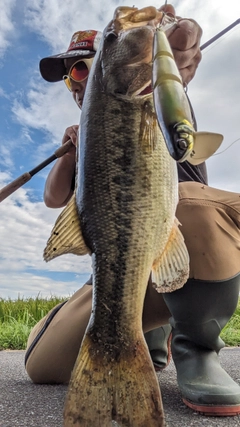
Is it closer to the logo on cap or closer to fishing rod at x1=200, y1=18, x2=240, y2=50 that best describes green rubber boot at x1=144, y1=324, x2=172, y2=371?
fishing rod at x1=200, y1=18, x2=240, y2=50

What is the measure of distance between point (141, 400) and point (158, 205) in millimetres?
683

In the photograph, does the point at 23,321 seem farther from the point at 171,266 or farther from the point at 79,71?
the point at 171,266

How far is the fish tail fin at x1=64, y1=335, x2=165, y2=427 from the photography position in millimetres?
1539

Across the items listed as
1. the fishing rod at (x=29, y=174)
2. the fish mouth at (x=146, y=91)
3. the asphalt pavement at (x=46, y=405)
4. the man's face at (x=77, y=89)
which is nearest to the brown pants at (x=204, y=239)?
the asphalt pavement at (x=46, y=405)

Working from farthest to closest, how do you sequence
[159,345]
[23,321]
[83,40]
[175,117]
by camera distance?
[23,321] < [83,40] < [159,345] < [175,117]

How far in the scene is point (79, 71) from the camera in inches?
129

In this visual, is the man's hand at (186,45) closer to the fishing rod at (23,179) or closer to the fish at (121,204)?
the fish at (121,204)

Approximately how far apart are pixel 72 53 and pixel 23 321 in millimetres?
3904

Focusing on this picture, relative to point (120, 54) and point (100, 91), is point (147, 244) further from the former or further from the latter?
point (120, 54)

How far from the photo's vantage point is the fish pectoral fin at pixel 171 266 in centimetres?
180

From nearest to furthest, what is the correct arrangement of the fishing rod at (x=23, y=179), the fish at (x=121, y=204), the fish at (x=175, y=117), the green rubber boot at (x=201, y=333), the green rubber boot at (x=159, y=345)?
1. the fish at (x=175, y=117)
2. the fish at (x=121, y=204)
3. the green rubber boot at (x=201, y=333)
4. the green rubber boot at (x=159, y=345)
5. the fishing rod at (x=23, y=179)

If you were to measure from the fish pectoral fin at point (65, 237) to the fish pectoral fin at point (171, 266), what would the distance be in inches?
11.2

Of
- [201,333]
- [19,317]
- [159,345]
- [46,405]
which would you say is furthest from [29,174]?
[19,317]

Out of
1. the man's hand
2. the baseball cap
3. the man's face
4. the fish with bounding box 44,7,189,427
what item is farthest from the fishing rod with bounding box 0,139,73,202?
the fish with bounding box 44,7,189,427
